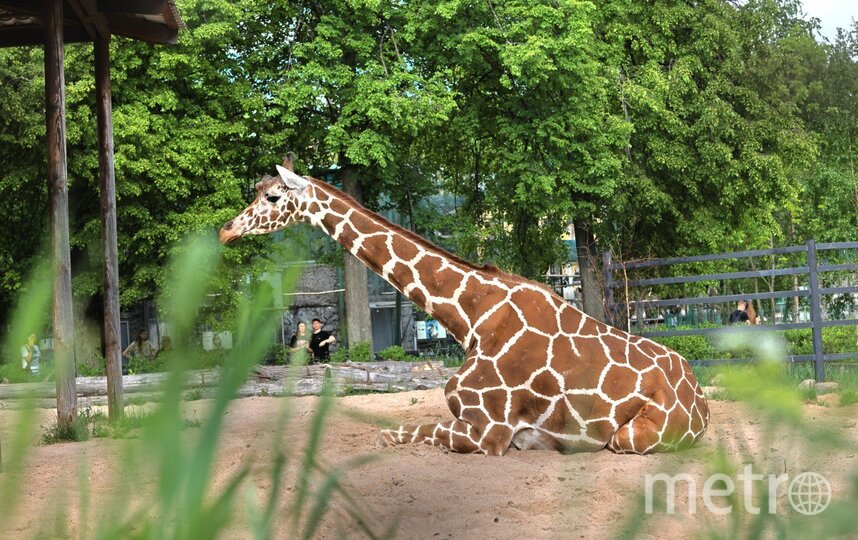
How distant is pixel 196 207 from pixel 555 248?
11205mm

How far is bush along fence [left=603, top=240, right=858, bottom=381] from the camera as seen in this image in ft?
42.9

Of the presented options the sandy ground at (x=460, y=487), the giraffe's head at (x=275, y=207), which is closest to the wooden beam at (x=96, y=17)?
the giraffe's head at (x=275, y=207)

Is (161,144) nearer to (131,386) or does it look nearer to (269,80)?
(269,80)

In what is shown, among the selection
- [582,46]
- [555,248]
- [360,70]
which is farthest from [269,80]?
[555,248]

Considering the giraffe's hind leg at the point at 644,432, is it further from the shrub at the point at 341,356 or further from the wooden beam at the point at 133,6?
the shrub at the point at 341,356

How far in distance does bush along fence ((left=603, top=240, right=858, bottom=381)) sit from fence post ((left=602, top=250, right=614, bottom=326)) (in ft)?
0.05

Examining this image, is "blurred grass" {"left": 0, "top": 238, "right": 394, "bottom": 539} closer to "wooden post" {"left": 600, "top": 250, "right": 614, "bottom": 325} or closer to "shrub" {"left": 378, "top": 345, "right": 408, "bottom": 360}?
"wooden post" {"left": 600, "top": 250, "right": 614, "bottom": 325}

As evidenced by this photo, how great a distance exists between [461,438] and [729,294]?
22.0 metres

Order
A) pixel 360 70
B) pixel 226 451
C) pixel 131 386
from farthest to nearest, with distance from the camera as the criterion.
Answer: pixel 360 70 < pixel 131 386 < pixel 226 451

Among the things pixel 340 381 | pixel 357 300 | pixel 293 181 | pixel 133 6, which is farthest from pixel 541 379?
pixel 357 300

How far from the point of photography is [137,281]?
22953mm

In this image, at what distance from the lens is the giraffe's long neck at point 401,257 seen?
694 cm

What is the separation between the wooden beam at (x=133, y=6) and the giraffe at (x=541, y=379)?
3677mm

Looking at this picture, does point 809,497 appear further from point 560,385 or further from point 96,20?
point 96,20
